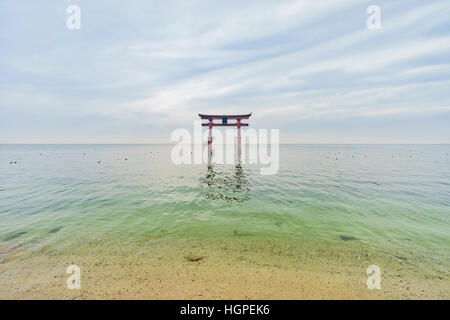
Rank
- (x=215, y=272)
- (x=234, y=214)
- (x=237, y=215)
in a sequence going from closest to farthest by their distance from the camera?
(x=215, y=272), (x=237, y=215), (x=234, y=214)

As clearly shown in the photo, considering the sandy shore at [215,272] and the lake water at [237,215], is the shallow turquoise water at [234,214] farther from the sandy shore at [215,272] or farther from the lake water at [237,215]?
the sandy shore at [215,272]

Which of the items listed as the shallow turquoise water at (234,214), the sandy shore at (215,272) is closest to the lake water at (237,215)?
the shallow turquoise water at (234,214)

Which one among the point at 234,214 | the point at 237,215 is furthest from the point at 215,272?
the point at 234,214

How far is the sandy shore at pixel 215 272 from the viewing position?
153 inches

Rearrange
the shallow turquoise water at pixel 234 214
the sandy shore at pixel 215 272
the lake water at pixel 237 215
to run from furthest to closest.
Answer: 1. the shallow turquoise water at pixel 234 214
2. the lake water at pixel 237 215
3. the sandy shore at pixel 215 272

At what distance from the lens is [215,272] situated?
457 centimetres

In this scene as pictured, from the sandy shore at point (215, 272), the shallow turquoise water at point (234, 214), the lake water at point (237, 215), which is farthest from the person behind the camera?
the shallow turquoise water at point (234, 214)

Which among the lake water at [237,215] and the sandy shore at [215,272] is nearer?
the sandy shore at [215,272]

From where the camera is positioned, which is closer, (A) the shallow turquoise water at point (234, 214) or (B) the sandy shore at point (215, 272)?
(B) the sandy shore at point (215, 272)

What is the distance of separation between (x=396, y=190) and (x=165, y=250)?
59.1ft

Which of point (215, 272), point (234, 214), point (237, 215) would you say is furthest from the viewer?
point (234, 214)

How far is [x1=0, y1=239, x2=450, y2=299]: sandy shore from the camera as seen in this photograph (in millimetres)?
3877

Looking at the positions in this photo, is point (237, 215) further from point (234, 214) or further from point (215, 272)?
point (215, 272)

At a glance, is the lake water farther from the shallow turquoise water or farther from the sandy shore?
the sandy shore
